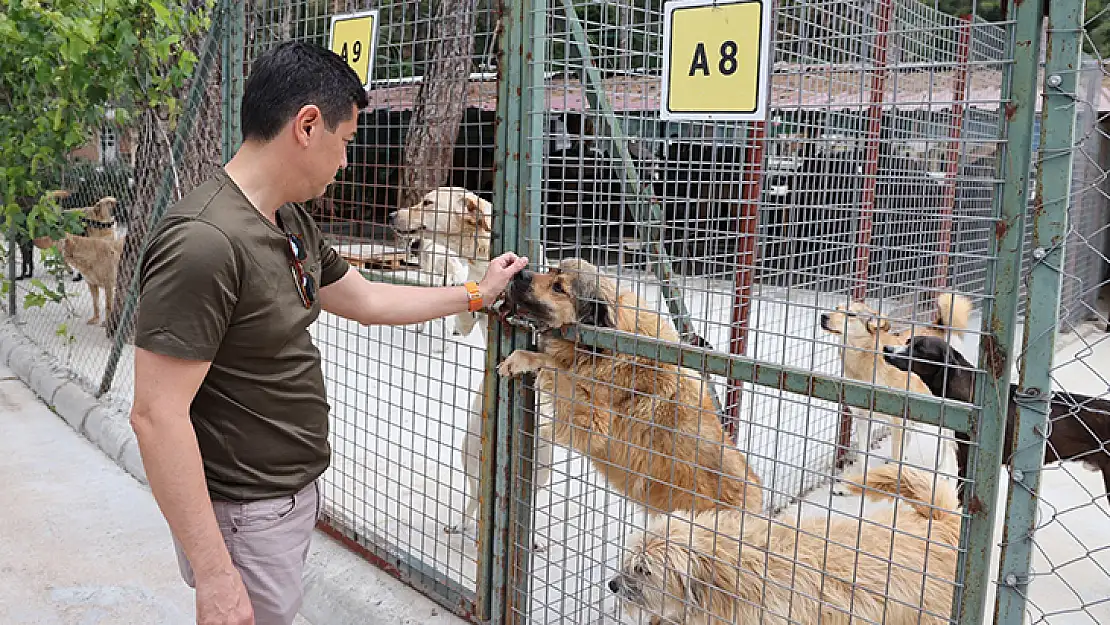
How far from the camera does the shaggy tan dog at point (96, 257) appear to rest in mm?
8188

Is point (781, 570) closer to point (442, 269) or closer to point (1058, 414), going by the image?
point (1058, 414)

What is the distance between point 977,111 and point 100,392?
6.48 m

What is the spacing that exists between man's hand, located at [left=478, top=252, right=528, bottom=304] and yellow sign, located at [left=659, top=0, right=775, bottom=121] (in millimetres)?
785

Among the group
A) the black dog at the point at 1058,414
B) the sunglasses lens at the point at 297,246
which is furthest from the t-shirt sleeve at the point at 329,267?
the black dog at the point at 1058,414

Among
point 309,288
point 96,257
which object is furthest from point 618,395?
point 96,257

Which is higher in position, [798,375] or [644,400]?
[798,375]

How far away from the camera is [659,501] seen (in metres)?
3.08

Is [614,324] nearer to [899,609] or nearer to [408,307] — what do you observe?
[408,307]

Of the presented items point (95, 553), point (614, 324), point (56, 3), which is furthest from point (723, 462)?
point (56, 3)

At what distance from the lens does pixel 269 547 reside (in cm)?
203

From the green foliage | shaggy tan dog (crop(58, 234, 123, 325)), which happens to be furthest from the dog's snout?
→ shaggy tan dog (crop(58, 234, 123, 325))

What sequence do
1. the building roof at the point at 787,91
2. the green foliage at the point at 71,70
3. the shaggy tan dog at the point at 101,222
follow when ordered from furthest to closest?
the shaggy tan dog at the point at 101,222
the green foliage at the point at 71,70
the building roof at the point at 787,91

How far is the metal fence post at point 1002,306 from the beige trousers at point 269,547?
1598 millimetres

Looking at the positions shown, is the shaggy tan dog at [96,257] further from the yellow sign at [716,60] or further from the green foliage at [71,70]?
the yellow sign at [716,60]
